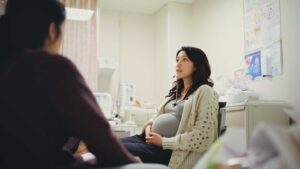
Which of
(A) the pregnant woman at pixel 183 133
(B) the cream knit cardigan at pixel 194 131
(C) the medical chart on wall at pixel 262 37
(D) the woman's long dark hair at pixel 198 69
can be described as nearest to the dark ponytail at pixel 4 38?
(A) the pregnant woman at pixel 183 133

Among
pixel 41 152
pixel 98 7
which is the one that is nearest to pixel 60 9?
pixel 41 152

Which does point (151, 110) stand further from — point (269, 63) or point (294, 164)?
point (294, 164)

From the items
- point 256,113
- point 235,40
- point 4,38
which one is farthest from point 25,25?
point 235,40

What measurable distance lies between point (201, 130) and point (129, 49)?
271 cm

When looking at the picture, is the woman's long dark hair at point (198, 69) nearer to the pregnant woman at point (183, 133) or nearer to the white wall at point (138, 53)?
the pregnant woman at point (183, 133)

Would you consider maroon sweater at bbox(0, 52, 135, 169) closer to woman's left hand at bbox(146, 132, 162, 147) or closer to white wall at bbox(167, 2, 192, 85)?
woman's left hand at bbox(146, 132, 162, 147)

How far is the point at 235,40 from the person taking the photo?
352 cm

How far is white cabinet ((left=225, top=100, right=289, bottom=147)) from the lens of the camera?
251cm

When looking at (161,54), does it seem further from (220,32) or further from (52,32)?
(52,32)

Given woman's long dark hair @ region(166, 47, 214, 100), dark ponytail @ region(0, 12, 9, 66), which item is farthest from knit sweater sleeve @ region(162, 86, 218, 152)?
dark ponytail @ region(0, 12, 9, 66)

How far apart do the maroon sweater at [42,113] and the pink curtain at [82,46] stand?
125 inches

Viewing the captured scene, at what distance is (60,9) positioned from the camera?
3.43 ft

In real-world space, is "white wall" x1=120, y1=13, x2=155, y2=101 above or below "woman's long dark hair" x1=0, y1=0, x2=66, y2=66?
above

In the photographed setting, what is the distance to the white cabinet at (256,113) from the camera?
2.51m
